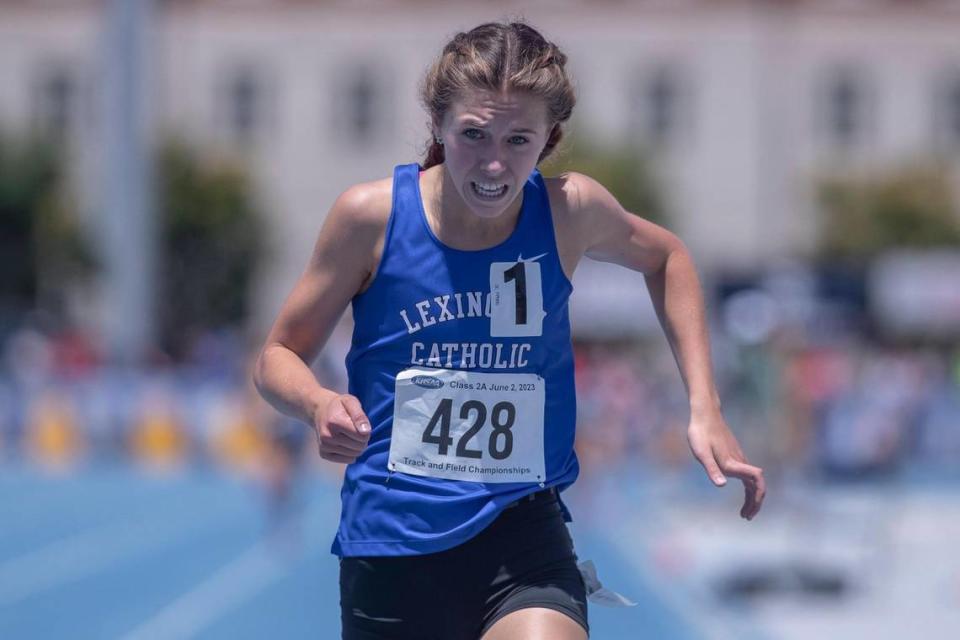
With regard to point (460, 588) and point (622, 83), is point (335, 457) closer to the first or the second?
point (460, 588)

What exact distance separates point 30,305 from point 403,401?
1507 inches

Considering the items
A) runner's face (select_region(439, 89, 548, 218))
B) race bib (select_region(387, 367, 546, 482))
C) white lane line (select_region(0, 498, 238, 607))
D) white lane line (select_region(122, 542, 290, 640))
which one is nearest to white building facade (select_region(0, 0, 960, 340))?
white lane line (select_region(0, 498, 238, 607))

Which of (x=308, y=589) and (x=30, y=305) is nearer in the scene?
(x=308, y=589)

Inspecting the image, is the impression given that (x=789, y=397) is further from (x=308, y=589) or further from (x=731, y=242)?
(x=731, y=242)

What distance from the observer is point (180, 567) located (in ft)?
41.3

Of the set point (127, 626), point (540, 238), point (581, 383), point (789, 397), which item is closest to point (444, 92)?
point (540, 238)

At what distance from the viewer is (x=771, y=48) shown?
4331cm

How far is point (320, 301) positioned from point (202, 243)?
1526 inches

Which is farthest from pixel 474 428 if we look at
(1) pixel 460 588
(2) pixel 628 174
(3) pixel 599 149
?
(3) pixel 599 149

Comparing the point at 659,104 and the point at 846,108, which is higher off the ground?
the point at 659,104

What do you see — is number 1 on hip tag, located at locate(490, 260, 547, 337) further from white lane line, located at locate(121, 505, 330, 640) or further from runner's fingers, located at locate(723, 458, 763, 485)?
white lane line, located at locate(121, 505, 330, 640)

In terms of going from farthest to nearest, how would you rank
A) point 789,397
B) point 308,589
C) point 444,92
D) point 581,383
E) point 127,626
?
point 581,383, point 789,397, point 308,589, point 127,626, point 444,92

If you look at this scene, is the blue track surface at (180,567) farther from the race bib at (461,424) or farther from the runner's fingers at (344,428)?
the runner's fingers at (344,428)

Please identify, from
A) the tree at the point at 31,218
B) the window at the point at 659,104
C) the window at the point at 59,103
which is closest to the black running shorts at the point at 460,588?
the tree at the point at 31,218
